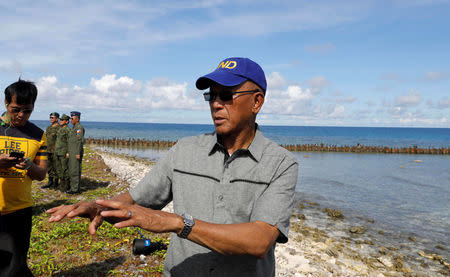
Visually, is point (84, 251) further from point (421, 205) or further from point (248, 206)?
point (421, 205)

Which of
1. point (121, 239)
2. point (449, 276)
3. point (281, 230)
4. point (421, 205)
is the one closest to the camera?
point (281, 230)

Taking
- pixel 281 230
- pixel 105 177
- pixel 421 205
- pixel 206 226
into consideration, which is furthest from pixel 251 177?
pixel 421 205

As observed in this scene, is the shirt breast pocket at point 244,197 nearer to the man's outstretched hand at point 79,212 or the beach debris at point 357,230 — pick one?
the man's outstretched hand at point 79,212

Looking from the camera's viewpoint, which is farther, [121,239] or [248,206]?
[121,239]

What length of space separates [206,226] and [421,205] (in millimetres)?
18994

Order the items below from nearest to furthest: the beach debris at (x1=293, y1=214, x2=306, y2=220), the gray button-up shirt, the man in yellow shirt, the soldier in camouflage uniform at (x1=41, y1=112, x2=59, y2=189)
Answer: the gray button-up shirt
the man in yellow shirt
the soldier in camouflage uniform at (x1=41, y1=112, x2=59, y2=189)
the beach debris at (x1=293, y1=214, x2=306, y2=220)

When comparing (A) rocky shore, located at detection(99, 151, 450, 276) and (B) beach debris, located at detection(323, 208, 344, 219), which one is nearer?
(A) rocky shore, located at detection(99, 151, 450, 276)

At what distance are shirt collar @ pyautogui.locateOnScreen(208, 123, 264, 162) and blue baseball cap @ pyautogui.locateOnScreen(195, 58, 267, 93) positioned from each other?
1.34 feet

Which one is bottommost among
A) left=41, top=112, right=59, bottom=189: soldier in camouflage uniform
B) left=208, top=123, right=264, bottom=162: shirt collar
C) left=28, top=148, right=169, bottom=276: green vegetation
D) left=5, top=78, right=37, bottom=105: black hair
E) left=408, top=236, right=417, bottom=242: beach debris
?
left=408, top=236, right=417, bottom=242: beach debris

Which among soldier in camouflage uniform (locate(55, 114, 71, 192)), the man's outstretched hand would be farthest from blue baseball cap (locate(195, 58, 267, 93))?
soldier in camouflage uniform (locate(55, 114, 71, 192))

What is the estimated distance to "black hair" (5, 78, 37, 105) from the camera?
148 inches

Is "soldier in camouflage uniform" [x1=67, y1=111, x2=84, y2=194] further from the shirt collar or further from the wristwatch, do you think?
the wristwatch

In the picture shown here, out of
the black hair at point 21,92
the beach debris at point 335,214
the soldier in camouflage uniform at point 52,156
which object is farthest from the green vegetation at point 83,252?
the beach debris at point 335,214

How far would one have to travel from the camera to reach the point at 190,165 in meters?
2.27
